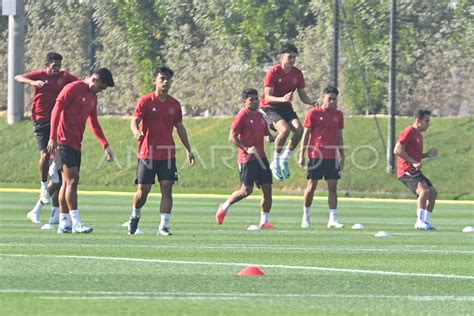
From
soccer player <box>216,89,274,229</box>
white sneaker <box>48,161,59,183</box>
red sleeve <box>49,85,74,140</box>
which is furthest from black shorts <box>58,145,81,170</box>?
soccer player <box>216,89,274,229</box>

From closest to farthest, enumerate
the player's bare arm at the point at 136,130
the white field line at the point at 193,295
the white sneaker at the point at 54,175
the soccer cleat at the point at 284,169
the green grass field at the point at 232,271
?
1. the green grass field at the point at 232,271
2. the white field line at the point at 193,295
3. the player's bare arm at the point at 136,130
4. the white sneaker at the point at 54,175
5. the soccer cleat at the point at 284,169

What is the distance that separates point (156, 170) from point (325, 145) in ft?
17.4

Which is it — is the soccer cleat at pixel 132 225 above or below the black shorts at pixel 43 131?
below

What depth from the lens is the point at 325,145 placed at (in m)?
24.3

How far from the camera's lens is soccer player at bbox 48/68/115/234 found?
19.2 m

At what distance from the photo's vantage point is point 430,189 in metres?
23.9

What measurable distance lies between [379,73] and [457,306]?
138 feet

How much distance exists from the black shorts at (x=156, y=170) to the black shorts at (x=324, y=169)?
4.75m

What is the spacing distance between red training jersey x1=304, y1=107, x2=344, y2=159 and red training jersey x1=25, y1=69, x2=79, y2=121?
4493mm

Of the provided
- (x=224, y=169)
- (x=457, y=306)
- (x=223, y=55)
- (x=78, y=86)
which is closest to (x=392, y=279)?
(x=457, y=306)

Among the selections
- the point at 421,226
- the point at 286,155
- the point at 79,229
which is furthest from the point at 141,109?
the point at 421,226

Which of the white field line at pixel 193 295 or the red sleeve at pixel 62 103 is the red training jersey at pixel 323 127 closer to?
the red sleeve at pixel 62 103

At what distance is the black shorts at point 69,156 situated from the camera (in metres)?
19.3

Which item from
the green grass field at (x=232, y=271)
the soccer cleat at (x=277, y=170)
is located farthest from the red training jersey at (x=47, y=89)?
the soccer cleat at (x=277, y=170)
